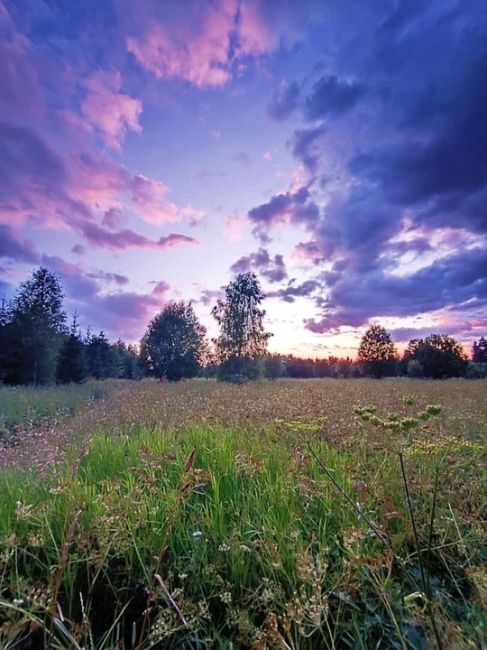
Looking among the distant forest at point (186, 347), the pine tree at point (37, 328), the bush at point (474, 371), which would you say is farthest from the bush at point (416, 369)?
the pine tree at point (37, 328)

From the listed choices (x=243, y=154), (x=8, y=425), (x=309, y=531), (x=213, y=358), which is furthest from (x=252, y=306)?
(x=309, y=531)

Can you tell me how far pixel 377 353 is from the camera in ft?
121

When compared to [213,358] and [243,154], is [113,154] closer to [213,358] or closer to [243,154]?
[243,154]

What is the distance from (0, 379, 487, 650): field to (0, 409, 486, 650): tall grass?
0.01 metres

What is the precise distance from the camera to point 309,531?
6.37 ft

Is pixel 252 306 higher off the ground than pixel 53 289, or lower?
lower

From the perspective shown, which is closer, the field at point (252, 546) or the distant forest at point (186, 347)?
the field at point (252, 546)

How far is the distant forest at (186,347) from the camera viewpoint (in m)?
23.7

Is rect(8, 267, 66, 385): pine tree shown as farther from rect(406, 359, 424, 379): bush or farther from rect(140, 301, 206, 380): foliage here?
rect(406, 359, 424, 379): bush

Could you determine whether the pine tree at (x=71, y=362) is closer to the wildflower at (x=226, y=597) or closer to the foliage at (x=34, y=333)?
the foliage at (x=34, y=333)

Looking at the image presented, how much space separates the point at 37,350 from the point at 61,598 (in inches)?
1108

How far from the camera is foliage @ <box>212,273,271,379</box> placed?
23.3 m

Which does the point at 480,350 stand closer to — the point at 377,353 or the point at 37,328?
the point at 377,353

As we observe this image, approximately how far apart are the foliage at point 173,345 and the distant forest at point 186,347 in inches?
3.7
